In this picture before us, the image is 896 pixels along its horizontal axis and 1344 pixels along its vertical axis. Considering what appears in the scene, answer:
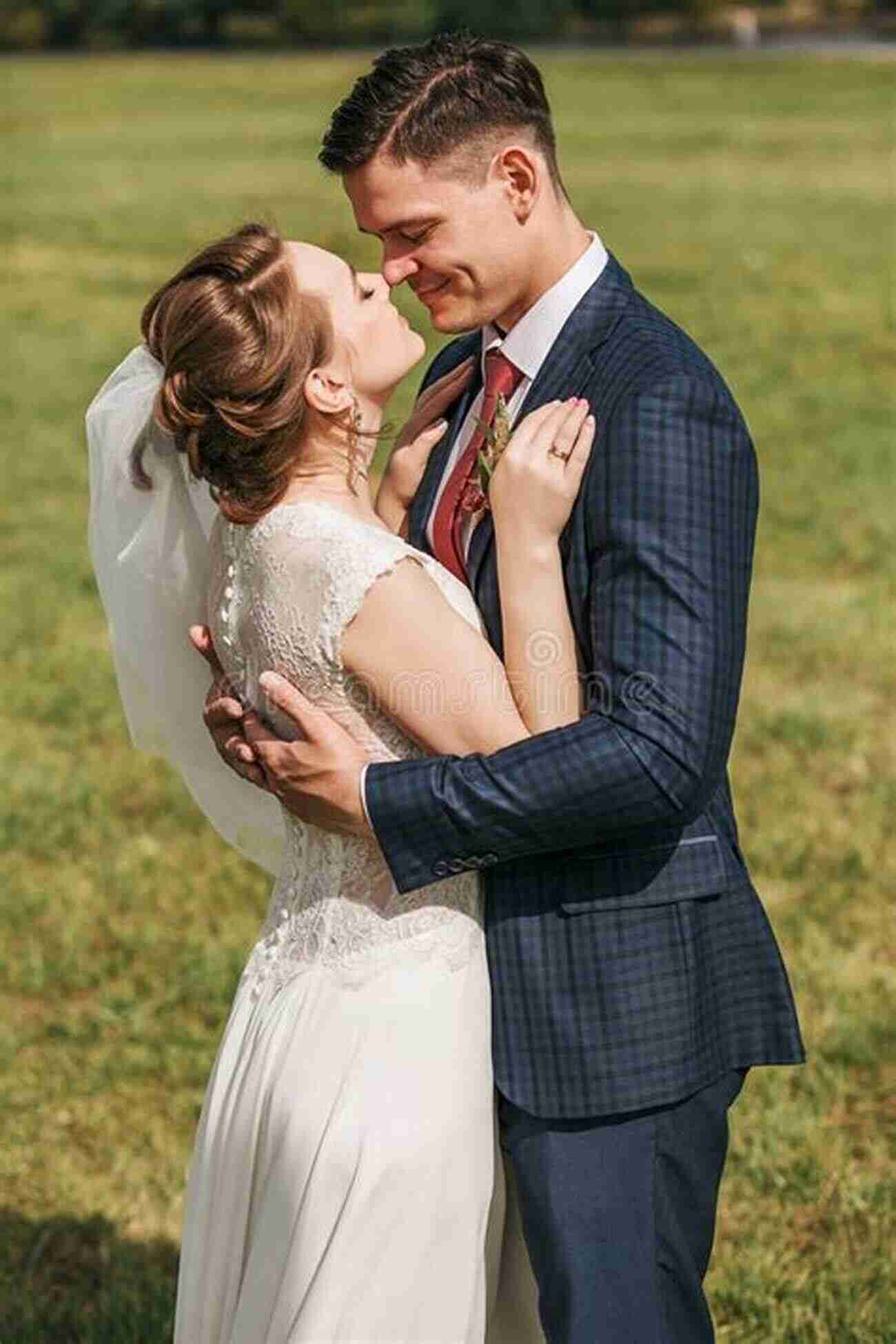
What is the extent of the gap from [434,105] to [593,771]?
1044 millimetres

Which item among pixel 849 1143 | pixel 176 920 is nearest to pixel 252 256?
pixel 849 1143

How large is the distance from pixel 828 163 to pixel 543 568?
27889mm

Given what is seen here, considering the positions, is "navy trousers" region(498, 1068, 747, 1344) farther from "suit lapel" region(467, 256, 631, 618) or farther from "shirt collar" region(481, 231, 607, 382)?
"shirt collar" region(481, 231, 607, 382)

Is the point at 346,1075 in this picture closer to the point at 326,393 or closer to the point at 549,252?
the point at 326,393

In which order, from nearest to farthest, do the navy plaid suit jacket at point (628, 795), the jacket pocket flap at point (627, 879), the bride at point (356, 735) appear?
the navy plaid suit jacket at point (628, 795) < the bride at point (356, 735) < the jacket pocket flap at point (627, 879)

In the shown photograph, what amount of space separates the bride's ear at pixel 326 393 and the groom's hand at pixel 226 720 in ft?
1.66

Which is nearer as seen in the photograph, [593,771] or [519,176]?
[593,771]

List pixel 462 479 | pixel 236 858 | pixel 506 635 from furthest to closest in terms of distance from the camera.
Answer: pixel 236 858, pixel 462 479, pixel 506 635

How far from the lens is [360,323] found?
3.48 meters

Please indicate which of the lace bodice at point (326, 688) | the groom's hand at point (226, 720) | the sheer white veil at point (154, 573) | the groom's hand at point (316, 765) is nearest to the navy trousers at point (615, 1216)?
the lace bodice at point (326, 688)

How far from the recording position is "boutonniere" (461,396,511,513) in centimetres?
347

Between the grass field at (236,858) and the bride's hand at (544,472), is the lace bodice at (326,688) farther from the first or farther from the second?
the grass field at (236,858)

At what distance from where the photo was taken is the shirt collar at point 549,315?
139 inches

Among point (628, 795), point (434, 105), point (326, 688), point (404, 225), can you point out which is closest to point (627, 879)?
point (628, 795)
